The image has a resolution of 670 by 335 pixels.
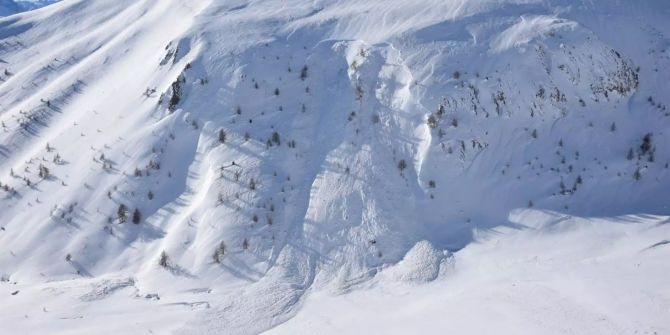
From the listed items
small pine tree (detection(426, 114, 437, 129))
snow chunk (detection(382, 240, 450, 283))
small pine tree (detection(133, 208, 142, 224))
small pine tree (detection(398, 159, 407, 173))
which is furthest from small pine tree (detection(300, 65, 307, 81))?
snow chunk (detection(382, 240, 450, 283))

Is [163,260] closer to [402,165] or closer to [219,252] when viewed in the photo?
[219,252]

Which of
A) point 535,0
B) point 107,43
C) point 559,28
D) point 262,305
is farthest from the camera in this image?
point 107,43

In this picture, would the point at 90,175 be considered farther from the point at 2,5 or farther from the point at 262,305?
the point at 2,5

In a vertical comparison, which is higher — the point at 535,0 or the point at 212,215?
the point at 535,0

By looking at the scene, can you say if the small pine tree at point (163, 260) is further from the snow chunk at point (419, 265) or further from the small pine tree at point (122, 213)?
the snow chunk at point (419, 265)

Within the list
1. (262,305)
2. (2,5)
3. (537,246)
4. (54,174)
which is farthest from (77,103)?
(2,5)

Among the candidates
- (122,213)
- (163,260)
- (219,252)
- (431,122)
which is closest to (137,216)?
(122,213)

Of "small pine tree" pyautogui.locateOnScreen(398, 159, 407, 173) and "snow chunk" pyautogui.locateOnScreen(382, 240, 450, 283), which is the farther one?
"small pine tree" pyautogui.locateOnScreen(398, 159, 407, 173)

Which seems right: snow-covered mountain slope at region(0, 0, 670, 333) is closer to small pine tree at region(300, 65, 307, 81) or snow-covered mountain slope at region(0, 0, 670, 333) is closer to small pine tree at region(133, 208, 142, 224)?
small pine tree at region(133, 208, 142, 224)
